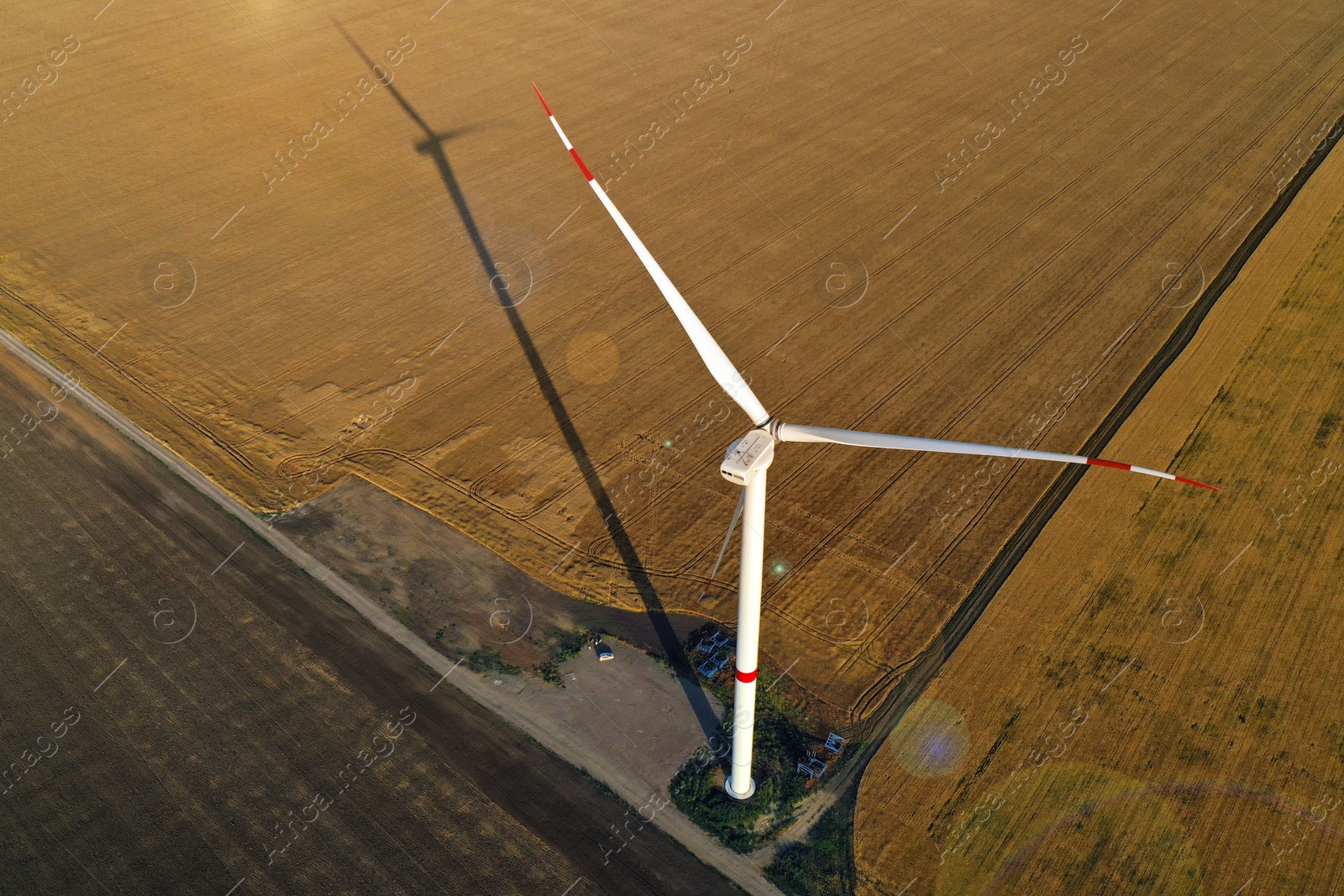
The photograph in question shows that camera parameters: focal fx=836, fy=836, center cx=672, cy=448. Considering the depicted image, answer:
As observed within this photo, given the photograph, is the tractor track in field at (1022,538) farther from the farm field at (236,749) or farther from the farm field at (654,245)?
the farm field at (236,749)

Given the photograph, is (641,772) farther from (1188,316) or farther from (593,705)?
(1188,316)

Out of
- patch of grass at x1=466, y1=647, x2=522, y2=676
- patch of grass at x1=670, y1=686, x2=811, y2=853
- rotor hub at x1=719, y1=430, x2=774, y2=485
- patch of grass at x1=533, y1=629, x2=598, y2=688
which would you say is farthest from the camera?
patch of grass at x1=466, y1=647, x2=522, y2=676

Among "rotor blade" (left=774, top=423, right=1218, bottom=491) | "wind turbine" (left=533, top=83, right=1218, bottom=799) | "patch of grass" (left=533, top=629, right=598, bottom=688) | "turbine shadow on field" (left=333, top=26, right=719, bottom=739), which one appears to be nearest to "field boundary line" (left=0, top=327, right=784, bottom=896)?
"patch of grass" (left=533, top=629, right=598, bottom=688)

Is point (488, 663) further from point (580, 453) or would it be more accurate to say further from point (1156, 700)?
point (1156, 700)

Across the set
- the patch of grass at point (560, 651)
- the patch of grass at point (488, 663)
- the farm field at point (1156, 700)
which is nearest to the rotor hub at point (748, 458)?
the farm field at point (1156, 700)

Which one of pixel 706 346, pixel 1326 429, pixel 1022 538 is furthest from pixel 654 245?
pixel 1326 429

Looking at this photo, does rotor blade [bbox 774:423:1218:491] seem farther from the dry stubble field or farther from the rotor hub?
the dry stubble field
